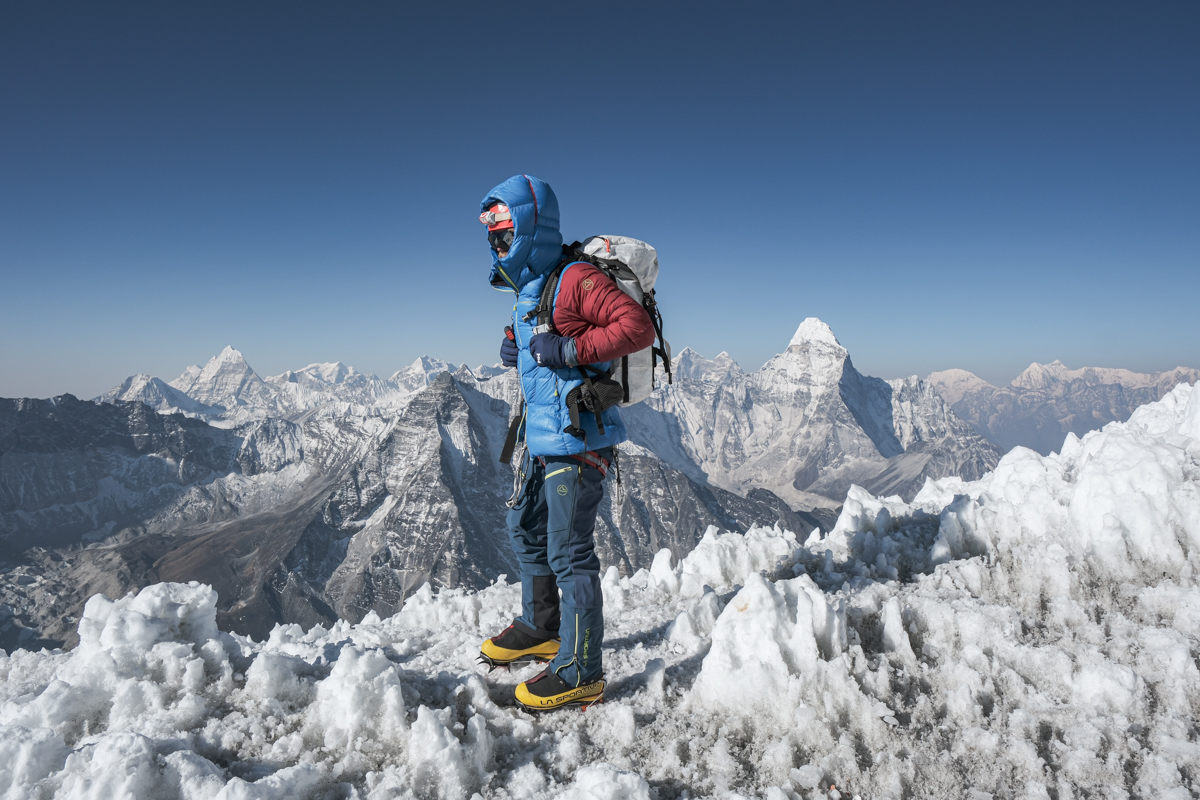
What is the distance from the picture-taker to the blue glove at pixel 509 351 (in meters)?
6.72

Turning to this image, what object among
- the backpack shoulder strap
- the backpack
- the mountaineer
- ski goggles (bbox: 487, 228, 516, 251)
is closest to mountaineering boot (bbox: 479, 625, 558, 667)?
the mountaineer

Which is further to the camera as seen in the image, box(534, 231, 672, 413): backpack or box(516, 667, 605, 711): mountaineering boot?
box(534, 231, 672, 413): backpack

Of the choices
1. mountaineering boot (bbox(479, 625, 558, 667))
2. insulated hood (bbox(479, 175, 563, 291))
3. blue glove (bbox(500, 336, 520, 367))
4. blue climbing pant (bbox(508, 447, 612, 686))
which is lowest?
mountaineering boot (bbox(479, 625, 558, 667))

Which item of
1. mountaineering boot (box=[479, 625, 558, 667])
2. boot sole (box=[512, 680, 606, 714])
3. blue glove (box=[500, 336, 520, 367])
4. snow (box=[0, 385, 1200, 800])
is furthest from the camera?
blue glove (box=[500, 336, 520, 367])

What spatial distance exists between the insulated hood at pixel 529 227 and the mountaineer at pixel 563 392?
1 cm

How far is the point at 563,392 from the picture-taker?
5.62m

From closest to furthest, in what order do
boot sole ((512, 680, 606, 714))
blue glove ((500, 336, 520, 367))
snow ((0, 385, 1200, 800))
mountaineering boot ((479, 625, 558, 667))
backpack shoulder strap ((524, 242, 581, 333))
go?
snow ((0, 385, 1200, 800)) → boot sole ((512, 680, 606, 714)) → backpack shoulder strap ((524, 242, 581, 333)) → mountaineering boot ((479, 625, 558, 667)) → blue glove ((500, 336, 520, 367))

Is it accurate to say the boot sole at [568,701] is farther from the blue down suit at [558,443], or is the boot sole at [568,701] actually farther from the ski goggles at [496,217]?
the ski goggles at [496,217]

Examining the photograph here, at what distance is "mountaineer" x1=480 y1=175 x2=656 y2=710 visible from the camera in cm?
524

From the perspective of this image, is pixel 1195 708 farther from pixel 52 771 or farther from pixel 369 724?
pixel 52 771

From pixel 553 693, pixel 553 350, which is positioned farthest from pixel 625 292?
pixel 553 693

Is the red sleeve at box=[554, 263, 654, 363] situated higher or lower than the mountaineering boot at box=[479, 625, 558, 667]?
higher

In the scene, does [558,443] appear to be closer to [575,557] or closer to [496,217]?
[575,557]

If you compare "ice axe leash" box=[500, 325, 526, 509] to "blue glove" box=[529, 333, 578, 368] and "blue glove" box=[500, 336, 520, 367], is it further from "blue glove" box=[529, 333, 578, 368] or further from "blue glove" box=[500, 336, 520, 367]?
"blue glove" box=[529, 333, 578, 368]
